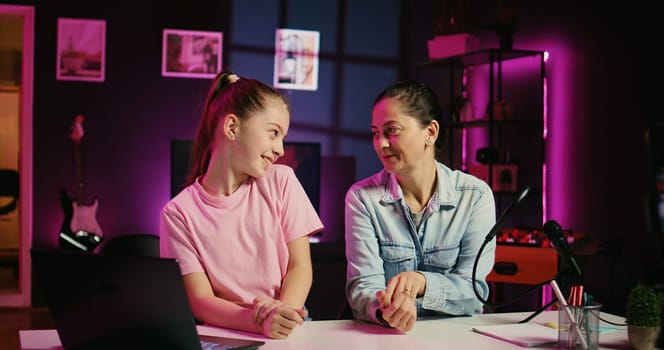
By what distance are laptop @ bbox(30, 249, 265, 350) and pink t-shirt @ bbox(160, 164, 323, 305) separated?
41 cm

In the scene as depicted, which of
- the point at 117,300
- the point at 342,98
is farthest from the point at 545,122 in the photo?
the point at 117,300

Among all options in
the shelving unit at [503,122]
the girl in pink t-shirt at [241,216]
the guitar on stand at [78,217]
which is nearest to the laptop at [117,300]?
the girl in pink t-shirt at [241,216]

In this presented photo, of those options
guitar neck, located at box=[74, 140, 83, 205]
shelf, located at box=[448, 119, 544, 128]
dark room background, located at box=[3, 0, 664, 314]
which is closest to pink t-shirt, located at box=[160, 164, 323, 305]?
dark room background, located at box=[3, 0, 664, 314]

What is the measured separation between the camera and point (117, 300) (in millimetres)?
1323

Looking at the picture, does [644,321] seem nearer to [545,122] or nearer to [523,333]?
[523,333]

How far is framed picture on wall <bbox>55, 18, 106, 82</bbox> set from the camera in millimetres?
5711

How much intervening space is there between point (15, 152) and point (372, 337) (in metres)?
7.51

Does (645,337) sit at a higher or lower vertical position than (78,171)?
lower

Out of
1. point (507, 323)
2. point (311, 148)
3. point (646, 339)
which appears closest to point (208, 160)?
point (507, 323)

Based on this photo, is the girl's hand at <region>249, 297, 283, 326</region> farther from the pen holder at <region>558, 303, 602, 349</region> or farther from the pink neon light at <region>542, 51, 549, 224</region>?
the pink neon light at <region>542, 51, 549, 224</region>

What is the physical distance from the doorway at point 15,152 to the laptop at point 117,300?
14.8 feet

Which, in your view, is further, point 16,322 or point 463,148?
point 463,148

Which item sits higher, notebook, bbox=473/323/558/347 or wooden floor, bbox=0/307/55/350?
notebook, bbox=473/323/558/347

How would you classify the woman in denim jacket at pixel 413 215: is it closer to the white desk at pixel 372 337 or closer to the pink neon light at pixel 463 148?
the white desk at pixel 372 337
